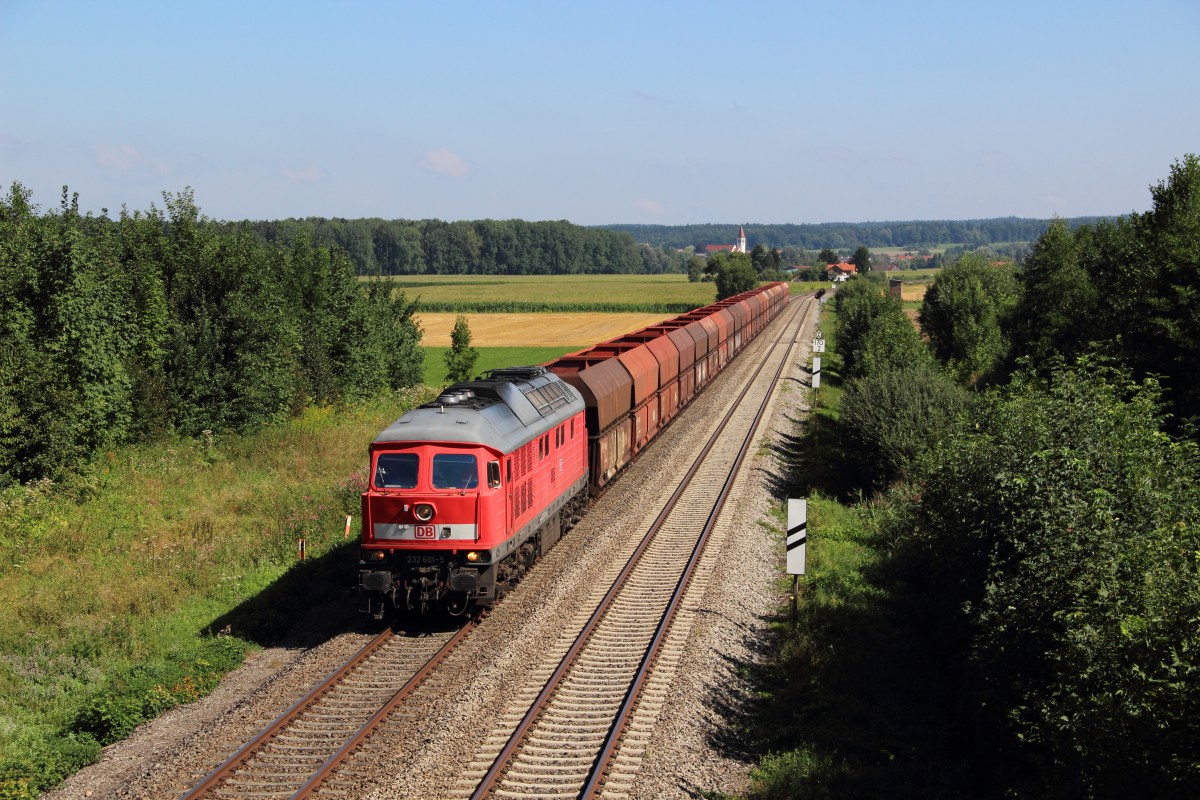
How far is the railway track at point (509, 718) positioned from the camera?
11.9m

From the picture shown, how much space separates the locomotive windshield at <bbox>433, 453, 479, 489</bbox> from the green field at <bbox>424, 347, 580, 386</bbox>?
5028 cm

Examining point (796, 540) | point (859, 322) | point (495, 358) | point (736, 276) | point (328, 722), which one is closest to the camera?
point (328, 722)

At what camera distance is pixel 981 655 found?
42.2ft

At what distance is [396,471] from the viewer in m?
16.9

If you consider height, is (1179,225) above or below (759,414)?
above

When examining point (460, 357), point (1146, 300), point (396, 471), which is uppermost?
point (1146, 300)

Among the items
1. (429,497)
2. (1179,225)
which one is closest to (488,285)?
(1179,225)

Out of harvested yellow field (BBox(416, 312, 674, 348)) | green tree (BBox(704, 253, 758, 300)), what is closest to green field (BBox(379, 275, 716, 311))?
green tree (BBox(704, 253, 758, 300))

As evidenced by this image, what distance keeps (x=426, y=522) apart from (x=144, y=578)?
7.36m

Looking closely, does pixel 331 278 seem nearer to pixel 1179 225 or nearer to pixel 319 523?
pixel 319 523

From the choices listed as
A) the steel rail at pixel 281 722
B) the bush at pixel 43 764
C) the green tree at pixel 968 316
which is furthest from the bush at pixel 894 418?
the green tree at pixel 968 316

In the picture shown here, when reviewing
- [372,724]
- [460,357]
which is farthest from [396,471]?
[460,357]

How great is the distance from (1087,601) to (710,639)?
7078 millimetres

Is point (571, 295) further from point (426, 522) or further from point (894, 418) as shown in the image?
point (426, 522)
